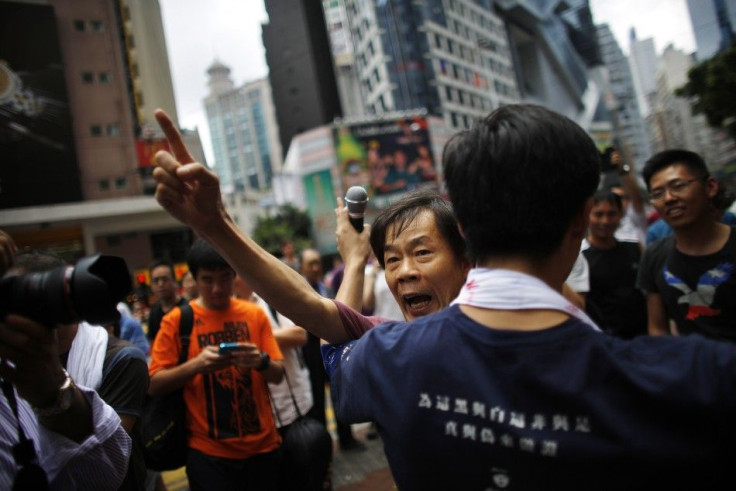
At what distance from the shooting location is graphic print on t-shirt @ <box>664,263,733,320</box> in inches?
89.6

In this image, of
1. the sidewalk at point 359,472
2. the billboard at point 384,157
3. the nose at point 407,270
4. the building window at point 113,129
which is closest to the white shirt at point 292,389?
the sidewalk at point 359,472

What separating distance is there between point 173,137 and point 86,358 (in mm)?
1141

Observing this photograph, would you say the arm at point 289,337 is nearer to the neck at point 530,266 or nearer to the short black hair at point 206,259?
the short black hair at point 206,259

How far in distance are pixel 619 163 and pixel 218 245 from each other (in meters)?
3.74

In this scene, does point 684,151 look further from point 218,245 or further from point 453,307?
point 218,245

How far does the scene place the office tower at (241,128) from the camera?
97312mm

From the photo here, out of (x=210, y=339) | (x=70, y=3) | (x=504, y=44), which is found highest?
(x=504, y=44)

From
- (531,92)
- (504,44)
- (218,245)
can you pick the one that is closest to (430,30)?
(504,44)

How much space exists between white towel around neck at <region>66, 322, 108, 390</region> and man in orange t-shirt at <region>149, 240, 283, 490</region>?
1.78ft

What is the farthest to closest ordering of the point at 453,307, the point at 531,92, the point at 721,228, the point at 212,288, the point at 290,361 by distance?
the point at 531,92 < the point at 290,361 < the point at 212,288 < the point at 721,228 < the point at 453,307

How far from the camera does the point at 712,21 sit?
221 inches

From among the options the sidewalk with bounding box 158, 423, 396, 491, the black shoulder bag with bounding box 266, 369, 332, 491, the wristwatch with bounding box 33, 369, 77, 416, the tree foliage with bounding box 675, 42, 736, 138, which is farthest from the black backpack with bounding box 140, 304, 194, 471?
the tree foliage with bounding box 675, 42, 736, 138

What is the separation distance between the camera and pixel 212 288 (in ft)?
8.49

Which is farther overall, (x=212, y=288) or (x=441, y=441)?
(x=212, y=288)
